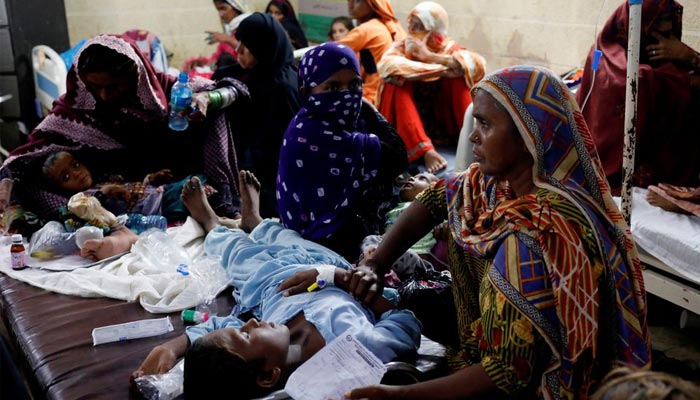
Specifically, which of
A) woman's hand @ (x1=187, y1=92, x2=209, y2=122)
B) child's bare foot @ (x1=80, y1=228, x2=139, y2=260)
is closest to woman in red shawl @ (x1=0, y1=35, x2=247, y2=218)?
woman's hand @ (x1=187, y1=92, x2=209, y2=122)

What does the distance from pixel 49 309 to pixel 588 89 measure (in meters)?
2.81

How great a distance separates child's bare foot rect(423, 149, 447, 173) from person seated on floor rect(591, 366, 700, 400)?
10.2ft

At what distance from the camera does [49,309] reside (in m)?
2.81

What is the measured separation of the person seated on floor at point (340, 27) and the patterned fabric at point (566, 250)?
5.17 metres

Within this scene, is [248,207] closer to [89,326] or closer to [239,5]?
[89,326]

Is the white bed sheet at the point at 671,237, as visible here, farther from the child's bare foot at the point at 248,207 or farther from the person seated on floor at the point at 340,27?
the person seated on floor at the point at 340,27

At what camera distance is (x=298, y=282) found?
2506mm

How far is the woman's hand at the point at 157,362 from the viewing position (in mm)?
2283

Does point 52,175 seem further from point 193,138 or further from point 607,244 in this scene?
point 607,244

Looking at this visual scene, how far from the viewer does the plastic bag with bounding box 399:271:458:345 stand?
98.2 inches

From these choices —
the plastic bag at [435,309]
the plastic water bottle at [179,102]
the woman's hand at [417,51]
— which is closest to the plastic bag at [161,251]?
the plastic water bottle at [179,102]

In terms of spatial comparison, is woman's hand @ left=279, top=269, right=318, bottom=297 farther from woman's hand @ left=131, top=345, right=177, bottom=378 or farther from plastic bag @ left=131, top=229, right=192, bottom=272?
plastic bag @ left=131, top=229, right=192, bottom=272

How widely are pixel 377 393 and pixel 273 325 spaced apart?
50 cm

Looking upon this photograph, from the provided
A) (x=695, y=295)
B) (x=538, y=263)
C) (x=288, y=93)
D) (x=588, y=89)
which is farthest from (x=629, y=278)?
(x=288, y=93)
